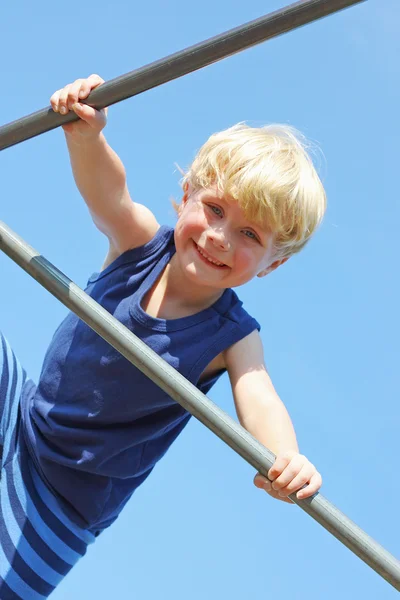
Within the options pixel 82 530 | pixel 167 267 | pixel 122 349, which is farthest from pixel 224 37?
pixel 82 530

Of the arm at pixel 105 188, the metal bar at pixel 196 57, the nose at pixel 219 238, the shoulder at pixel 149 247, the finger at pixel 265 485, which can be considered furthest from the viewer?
the shoulder at pixel 149 247

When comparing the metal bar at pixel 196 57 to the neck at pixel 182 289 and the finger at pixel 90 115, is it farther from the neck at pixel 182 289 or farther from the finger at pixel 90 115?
the neck at pixel 182 289

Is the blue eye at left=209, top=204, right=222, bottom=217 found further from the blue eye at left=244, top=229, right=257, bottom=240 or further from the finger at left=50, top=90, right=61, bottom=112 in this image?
the finger at left=50, top=90, right=61, bottom=112

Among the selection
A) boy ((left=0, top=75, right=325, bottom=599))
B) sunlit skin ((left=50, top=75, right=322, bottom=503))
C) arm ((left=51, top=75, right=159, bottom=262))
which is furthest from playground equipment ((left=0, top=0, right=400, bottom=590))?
boy ((left=0, top=75, right=325, bottom=599))

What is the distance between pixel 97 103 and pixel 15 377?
27.1 inches

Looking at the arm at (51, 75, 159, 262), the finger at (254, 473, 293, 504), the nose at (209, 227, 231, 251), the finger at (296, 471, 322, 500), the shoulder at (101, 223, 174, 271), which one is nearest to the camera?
the finger at (296, 471, 322, 500)

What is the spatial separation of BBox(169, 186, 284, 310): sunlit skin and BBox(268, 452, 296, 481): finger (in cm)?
44

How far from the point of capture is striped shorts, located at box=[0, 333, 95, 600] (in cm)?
193

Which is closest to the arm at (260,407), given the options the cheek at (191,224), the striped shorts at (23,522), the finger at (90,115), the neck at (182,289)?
the neck at (182,289)

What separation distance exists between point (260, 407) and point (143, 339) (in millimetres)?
242

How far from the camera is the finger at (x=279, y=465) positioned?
145 cm

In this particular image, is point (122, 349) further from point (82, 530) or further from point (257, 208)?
point (82, 530)

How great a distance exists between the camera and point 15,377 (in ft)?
6.55

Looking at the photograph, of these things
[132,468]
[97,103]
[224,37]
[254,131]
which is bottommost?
[132,468]
